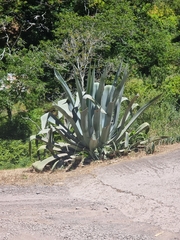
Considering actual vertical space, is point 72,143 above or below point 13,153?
above

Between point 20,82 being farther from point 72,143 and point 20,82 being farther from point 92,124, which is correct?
point 92,124

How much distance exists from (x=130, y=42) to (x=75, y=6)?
269cm

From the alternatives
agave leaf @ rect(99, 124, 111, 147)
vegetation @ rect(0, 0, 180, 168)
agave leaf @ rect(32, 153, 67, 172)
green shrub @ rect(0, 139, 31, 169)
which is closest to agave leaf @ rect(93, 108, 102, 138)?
agave leaf @ rect(99, 124, 111, 147)

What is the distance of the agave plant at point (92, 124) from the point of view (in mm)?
7594

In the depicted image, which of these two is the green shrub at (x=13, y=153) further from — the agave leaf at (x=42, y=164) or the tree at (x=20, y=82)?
the agave leaf at (x=42, y=164)

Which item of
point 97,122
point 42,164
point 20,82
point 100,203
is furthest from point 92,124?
point 20,82

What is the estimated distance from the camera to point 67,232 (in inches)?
189

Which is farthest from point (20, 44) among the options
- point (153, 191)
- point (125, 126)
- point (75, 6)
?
point (153, 191)

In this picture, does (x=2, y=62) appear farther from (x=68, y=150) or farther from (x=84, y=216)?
(x=84, y=216)

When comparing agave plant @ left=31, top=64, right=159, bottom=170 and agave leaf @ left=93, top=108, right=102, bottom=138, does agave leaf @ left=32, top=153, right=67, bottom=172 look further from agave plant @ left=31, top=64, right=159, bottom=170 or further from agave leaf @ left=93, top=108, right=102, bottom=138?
agave leaf @ left=93, top=108, right=102, bottom=138

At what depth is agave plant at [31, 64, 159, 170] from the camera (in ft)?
24.9

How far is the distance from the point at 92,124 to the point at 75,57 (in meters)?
6.21

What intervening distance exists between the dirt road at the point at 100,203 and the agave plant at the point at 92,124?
0.56 meters

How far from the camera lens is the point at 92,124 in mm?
7742
